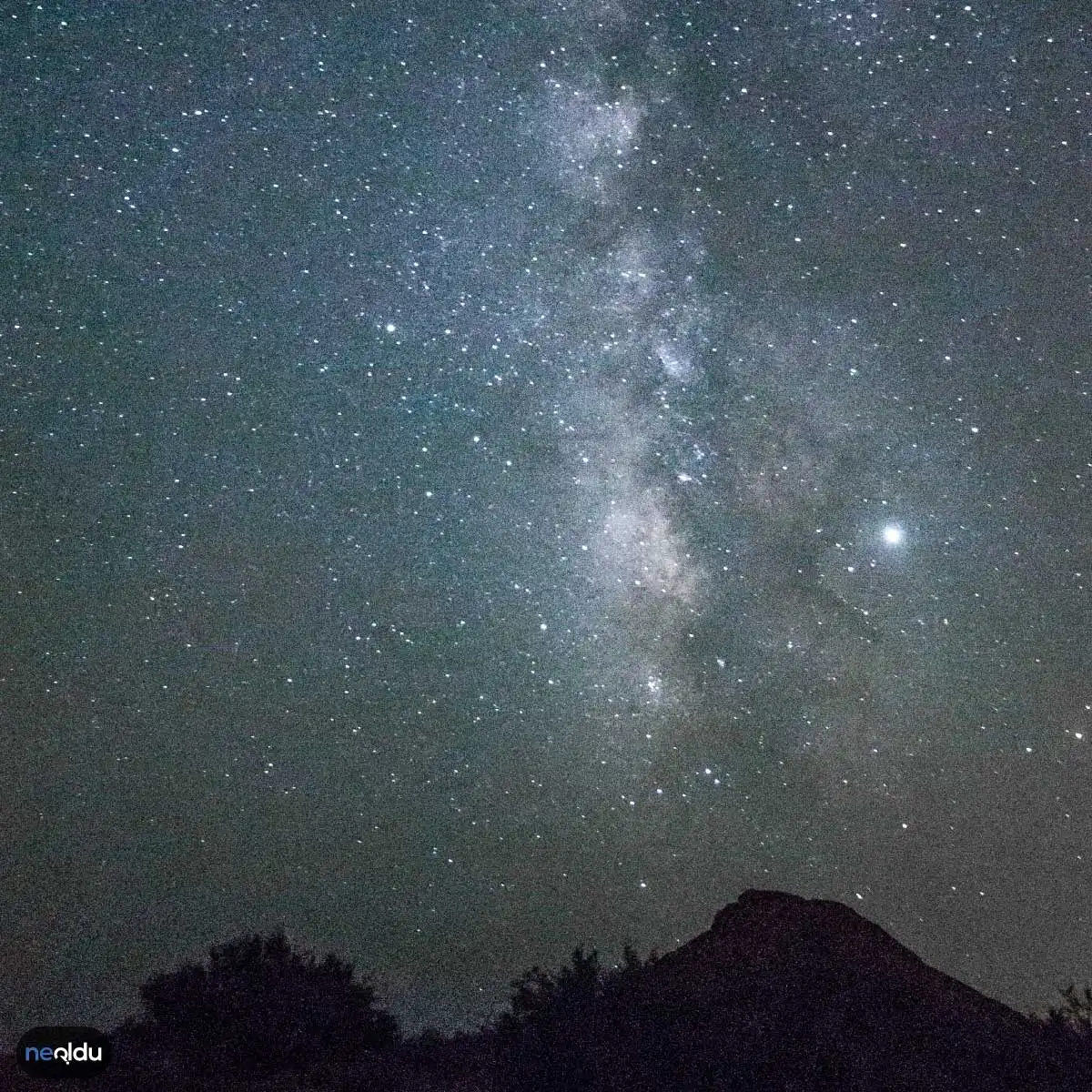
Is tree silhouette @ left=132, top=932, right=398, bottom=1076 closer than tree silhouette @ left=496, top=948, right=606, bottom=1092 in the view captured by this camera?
No

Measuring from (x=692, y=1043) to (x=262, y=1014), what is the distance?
5.97m

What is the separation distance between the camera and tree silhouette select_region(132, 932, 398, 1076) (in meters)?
14.1

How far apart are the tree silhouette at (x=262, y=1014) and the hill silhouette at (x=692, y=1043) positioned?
5cm

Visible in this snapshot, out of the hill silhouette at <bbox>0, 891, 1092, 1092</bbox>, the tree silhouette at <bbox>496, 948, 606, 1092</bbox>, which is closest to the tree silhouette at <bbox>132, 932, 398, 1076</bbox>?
the hill silhouette at <bbox>0, 891, 1092, 1092</bbox>

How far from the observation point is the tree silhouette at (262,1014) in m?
14.1

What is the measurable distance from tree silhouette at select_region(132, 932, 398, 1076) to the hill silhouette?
49 millimetres

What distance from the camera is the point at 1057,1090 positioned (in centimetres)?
1267

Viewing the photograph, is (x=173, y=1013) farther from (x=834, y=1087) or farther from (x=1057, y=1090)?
(x=1057, y=1090)

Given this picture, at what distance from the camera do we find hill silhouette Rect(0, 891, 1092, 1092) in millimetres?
12141

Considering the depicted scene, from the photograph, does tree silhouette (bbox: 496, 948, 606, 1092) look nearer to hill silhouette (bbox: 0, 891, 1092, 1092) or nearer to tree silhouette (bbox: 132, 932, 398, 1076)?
hill silhouette (bbox: 0, 891, 1092, 1092)

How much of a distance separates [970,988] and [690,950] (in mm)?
5237

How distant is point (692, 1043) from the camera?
12609 mm

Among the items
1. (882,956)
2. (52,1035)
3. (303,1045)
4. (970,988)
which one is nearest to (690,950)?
(882,956)

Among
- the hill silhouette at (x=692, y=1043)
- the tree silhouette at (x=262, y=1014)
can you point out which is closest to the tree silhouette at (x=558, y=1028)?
the hill silhouette at (x=692, y=1043)
